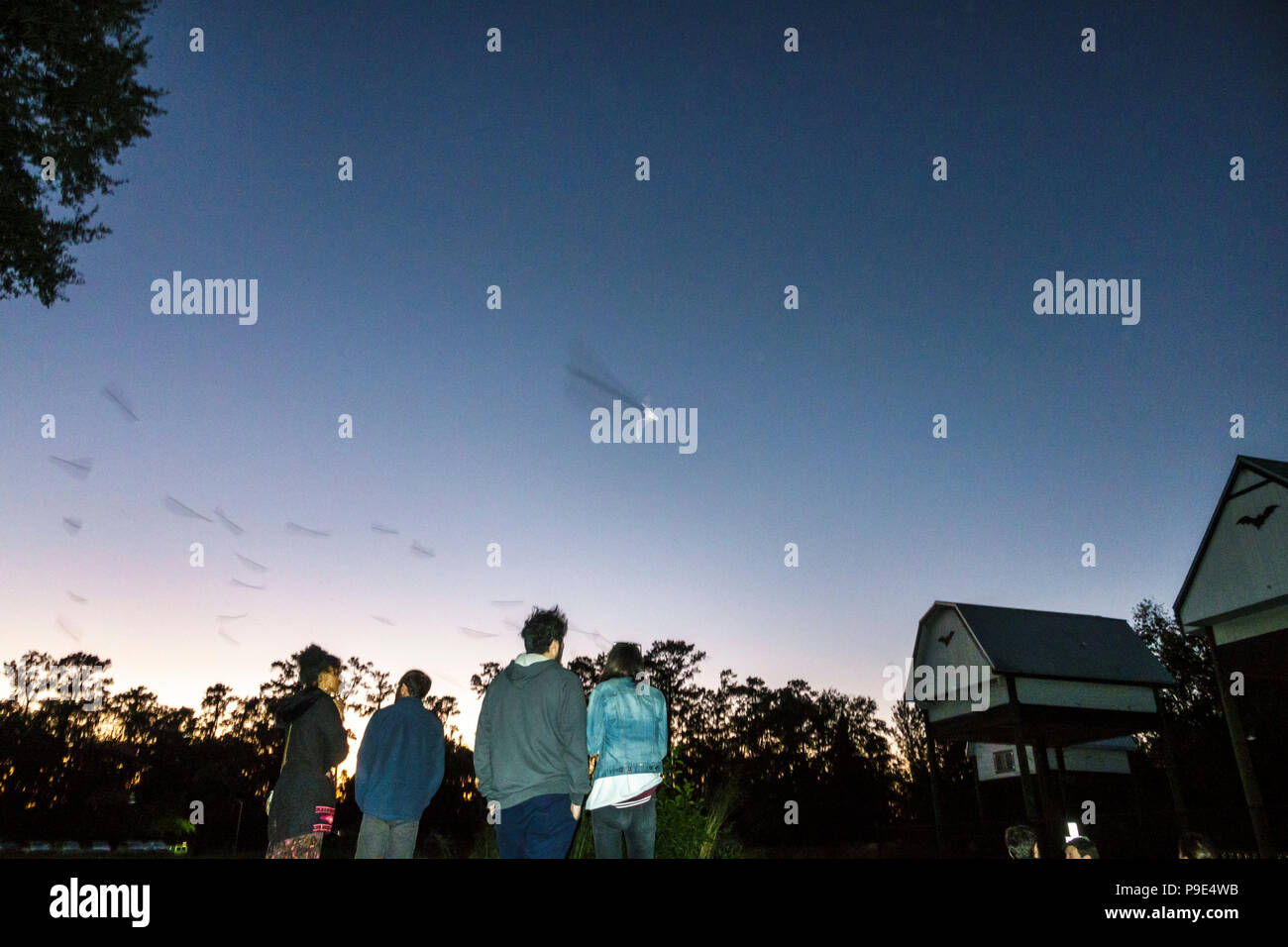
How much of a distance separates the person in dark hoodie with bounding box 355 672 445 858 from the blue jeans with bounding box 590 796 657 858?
135 centimetres

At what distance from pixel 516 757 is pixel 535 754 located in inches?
4.9

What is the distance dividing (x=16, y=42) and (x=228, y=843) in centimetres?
5495

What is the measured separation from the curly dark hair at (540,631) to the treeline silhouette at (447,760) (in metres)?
42.6

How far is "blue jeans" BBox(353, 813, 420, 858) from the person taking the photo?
18.7 feet

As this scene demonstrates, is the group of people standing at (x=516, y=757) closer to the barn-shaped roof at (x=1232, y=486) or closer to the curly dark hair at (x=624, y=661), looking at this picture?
the curly dark hair at (x=624, y=661)

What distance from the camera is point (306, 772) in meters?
5.59

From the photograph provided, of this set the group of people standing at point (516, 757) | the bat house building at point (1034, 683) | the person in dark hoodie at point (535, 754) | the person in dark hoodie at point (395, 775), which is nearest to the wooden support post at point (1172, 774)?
the bat house building at point (1034, 683)

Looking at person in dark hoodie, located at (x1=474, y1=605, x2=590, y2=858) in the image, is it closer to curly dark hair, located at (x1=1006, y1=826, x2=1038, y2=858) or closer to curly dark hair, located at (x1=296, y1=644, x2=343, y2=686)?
curly dark hair, located at (x1=296, y1=644, x2=343, y2=686)

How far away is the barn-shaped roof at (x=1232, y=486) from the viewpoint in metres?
15.7

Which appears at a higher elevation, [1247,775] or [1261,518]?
[1261,518]

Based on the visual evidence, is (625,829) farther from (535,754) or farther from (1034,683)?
(1034,683)

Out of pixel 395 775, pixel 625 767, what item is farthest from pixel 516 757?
pixel 395 775
